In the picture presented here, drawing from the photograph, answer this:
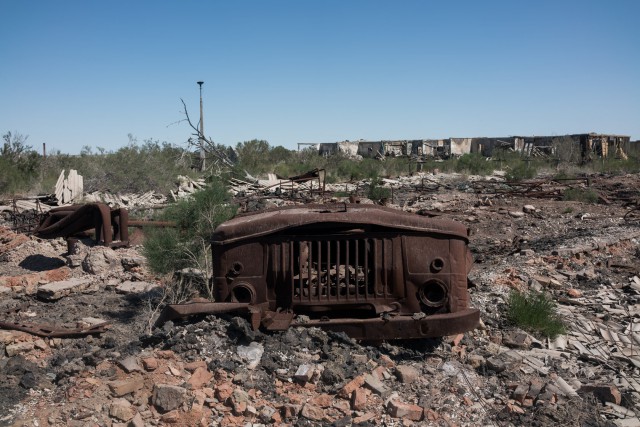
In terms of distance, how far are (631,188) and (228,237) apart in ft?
67.1

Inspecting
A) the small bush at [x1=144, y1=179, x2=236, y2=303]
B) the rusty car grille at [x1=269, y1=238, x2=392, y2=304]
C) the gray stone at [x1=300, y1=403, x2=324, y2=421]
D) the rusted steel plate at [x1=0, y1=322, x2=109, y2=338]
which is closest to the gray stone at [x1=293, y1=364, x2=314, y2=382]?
the gray stone at [x1=300, y1=403, x2=324, y2=421]

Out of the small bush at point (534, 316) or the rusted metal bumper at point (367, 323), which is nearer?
the rusted metal bumper at point (367, 323)

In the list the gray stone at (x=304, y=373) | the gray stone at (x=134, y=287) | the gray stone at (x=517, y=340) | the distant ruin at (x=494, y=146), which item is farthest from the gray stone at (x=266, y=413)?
the distant ruin at (x=494, y=146)

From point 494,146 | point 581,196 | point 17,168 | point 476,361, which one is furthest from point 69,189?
point 494,146

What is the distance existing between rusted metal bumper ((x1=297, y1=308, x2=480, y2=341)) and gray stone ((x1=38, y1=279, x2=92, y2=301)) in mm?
4669

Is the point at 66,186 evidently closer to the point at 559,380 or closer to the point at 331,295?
the point at 331,295

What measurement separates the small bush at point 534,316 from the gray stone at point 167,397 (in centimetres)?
383

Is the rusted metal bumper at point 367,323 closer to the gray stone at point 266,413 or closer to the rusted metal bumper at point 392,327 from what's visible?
the rusted metal bumper at point 392,327

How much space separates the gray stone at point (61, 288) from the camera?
331 inches

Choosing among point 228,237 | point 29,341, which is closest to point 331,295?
point 228,237

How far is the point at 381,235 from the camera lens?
5402 mm

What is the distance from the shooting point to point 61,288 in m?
8.56

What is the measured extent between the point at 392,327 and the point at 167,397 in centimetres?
187

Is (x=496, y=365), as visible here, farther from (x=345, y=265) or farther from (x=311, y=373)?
(x=311, y=373)
